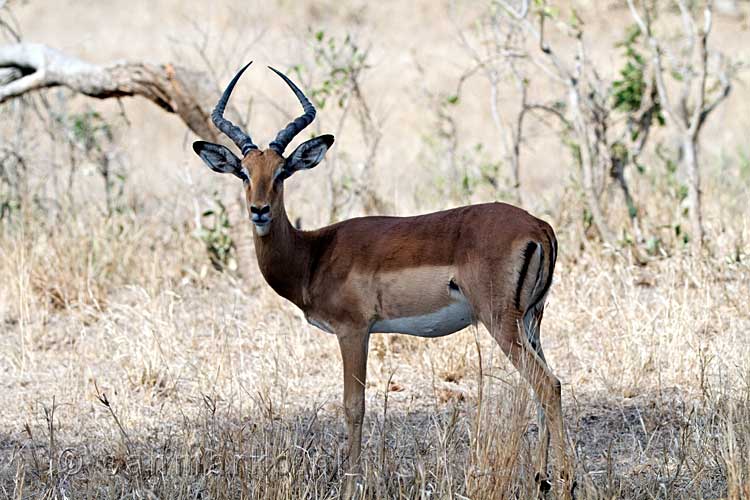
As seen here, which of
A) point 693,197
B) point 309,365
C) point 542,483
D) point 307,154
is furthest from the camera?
point 693,197

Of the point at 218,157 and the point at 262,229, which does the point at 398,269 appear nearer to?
the point at 262,229

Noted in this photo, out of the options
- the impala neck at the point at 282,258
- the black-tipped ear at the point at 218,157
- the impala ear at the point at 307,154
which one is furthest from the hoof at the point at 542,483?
the black-tipped ear at the point at 218,157

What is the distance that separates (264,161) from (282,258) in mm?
537

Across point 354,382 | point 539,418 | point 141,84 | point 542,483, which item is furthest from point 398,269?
point 141,84

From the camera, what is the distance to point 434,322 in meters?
4.91

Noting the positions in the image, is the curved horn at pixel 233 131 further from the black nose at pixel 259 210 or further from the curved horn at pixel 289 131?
the black nose at pixel 259 210

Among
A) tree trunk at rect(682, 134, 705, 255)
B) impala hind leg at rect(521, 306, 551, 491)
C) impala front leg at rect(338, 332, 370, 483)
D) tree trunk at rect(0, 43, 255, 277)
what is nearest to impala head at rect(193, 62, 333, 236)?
impala front leg at rect(338, 332, 370, 483)

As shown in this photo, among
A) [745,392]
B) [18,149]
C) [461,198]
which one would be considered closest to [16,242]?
[18,149]

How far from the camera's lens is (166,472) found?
4551mm

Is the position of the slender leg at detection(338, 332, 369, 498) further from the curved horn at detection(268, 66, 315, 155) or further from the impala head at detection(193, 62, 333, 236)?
the curved horn at detection(268, 66, 315, 155)

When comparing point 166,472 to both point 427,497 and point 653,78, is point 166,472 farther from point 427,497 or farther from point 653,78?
point 653,78

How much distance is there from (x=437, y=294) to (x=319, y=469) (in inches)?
37.7

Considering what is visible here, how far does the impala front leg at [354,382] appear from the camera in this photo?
4863 millimetres

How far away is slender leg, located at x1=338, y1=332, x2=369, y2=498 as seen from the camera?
4859 millimetres
